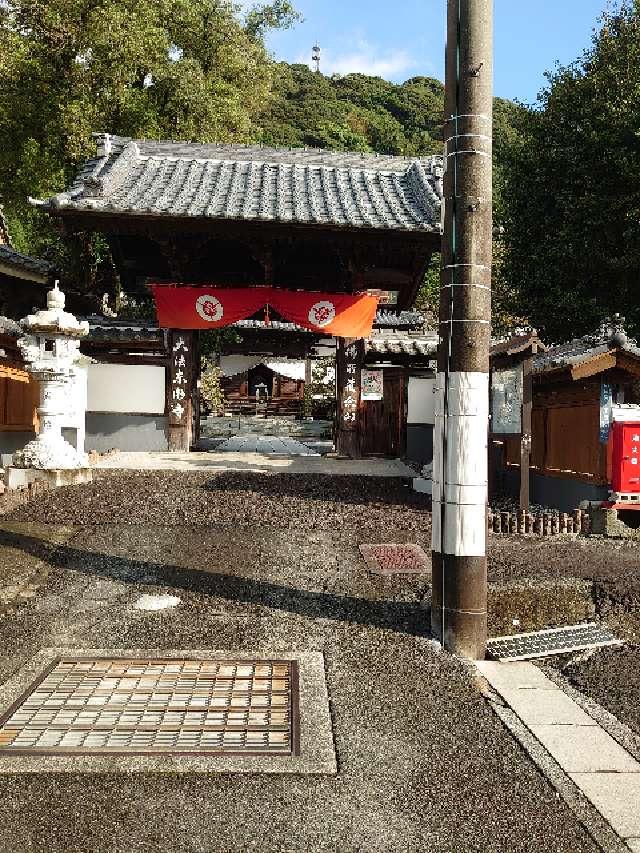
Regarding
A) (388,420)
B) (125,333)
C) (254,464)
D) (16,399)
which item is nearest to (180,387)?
(125,333)

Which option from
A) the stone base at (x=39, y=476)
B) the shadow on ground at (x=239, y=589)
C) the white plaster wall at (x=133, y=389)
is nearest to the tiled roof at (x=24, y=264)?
the white plaster wall at (x=133, y=389)

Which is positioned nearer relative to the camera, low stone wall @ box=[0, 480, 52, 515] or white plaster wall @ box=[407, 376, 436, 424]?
low stone wall @ box=[0, 480, 52, 515]

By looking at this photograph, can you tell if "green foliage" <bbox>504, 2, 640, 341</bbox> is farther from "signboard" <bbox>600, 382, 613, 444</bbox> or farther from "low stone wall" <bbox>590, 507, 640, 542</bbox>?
"low stone wall" <bbox>590, 507, 640, 542</bbox>

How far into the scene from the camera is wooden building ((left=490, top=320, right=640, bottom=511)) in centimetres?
1026

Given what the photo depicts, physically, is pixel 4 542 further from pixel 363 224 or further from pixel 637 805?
pixel 363 224

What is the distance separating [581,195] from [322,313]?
1160 cm

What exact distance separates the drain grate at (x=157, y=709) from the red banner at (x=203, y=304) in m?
10.9

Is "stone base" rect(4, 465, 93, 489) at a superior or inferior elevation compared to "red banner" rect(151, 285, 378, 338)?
inferior

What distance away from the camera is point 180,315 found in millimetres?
14930

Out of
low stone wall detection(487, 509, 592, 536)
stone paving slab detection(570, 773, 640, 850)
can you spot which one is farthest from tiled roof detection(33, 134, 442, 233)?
stone paving slab detection(570, 773, 640, 850)

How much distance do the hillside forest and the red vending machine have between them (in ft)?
37.9

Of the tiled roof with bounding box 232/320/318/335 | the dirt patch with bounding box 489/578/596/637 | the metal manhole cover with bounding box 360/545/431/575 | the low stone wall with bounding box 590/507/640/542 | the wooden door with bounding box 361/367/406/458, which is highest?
the tiled roof with bounding box 232/320/318/335

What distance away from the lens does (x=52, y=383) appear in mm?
11398

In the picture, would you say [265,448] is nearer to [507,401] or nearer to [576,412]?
[507,401]
